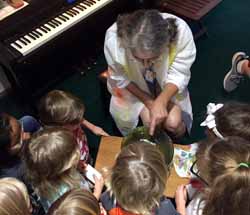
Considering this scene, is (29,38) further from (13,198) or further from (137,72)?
(13,198)

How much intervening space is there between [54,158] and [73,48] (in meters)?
1.47

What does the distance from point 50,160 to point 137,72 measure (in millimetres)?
781

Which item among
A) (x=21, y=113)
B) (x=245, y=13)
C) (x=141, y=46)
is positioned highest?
(x=141, y=46)

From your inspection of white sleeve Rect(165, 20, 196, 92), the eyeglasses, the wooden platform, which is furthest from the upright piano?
the eyeglasses

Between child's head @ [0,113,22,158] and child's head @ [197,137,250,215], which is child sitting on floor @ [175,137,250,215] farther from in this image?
child's head @ [0,113,22,158]

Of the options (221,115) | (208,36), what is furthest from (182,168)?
(208,36)

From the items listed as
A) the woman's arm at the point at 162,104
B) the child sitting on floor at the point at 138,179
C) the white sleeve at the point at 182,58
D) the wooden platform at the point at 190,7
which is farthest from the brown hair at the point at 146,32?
the wooden platform at the point at 190,7

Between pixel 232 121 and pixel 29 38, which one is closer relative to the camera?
pixel 232 121

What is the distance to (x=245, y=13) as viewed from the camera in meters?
3.37

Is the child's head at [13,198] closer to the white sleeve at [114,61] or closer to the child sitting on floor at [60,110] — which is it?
the child sitting on floor at [60,110]

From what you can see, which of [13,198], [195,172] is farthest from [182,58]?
[13,198]

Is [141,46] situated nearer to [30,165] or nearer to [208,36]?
[30,165]

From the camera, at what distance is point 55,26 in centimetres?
236

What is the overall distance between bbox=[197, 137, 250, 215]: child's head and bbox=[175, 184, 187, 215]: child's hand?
0.21 metres
